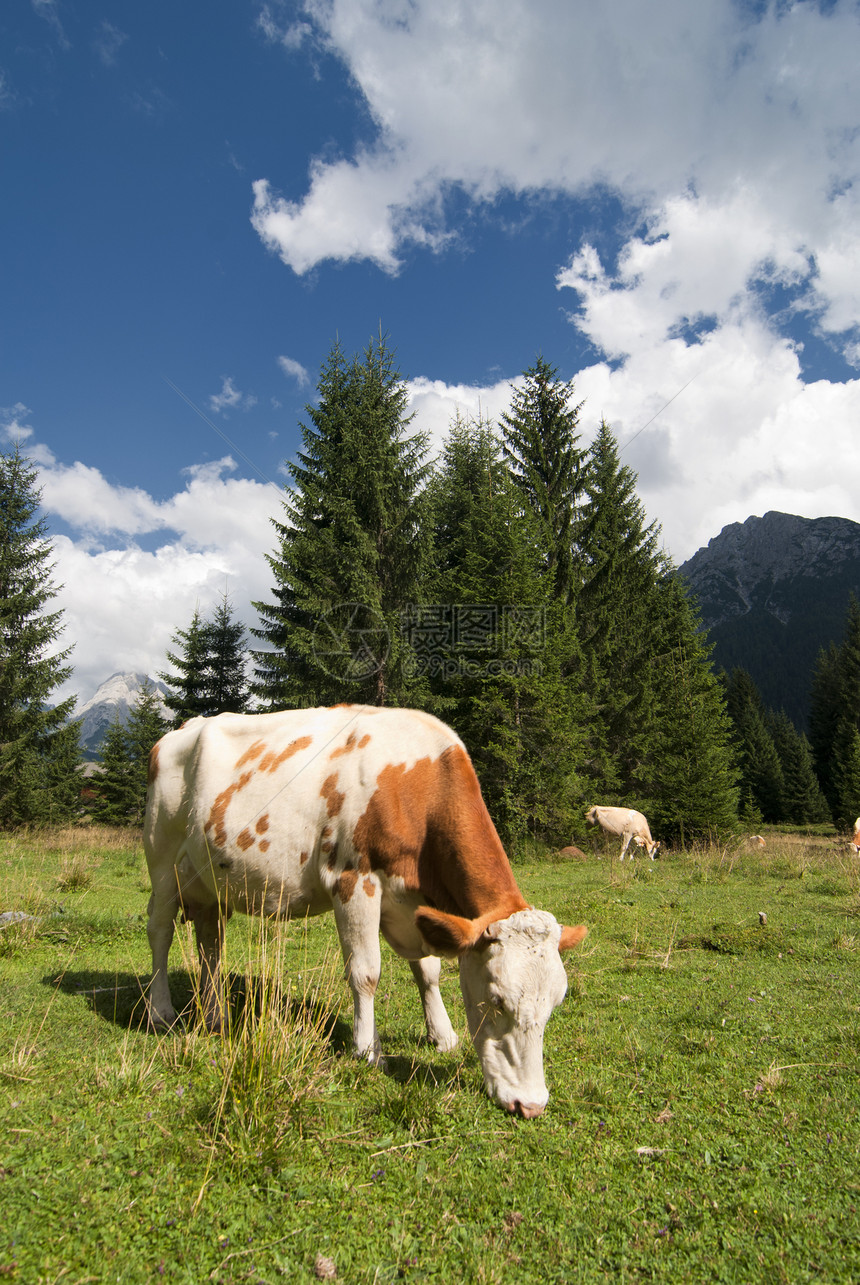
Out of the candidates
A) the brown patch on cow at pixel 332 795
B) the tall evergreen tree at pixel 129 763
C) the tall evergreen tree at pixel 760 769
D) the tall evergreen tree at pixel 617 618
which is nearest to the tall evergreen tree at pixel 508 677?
the tall evergreen tree at pixel 617 618

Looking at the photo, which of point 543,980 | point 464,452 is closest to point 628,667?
point 464,452

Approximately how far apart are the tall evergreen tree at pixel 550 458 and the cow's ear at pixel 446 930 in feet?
68.8

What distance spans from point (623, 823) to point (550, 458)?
48.8 feet

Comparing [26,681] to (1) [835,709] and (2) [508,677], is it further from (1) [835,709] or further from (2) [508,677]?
(1) [835,709]

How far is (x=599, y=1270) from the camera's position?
2092mm

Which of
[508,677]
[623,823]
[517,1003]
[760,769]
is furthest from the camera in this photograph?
[760,769]

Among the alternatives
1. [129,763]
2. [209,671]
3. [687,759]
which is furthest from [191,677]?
[687,759]

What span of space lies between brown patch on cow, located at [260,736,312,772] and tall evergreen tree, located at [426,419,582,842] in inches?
448

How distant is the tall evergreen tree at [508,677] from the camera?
52.7ft

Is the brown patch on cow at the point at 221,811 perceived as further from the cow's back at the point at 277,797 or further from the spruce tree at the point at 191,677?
the spruce tree at the point at 191,677

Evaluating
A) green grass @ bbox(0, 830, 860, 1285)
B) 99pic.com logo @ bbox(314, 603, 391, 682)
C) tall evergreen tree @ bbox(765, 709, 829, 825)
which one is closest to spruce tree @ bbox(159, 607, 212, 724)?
99pic.com logo @ bbox(314, 603, 391, 682)

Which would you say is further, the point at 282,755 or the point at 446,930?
the point at 282,755

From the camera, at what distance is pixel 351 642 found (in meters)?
17.9

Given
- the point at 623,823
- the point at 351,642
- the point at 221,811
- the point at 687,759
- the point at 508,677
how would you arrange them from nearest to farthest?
the point at 221,811 → the point at 508,677 → the point at 351,642 → the point at 623,823 → the point at 687,759
